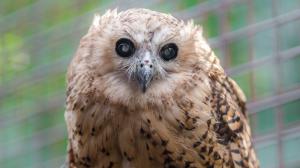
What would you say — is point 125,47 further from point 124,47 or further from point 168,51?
point 168,51

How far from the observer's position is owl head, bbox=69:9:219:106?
3.21 metres

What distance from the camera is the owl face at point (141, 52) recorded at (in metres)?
3.21

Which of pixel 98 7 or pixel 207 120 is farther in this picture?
pixel 98 7

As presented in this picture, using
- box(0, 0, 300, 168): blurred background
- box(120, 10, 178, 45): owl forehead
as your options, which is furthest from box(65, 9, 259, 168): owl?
box(0, 0, 300, 168): blurred background

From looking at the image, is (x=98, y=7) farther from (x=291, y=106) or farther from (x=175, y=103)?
(x=175, y=103)

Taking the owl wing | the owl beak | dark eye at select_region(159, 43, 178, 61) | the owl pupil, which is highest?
the owl pupil

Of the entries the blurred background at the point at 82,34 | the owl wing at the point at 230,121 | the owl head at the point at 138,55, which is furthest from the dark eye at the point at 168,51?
the blurred background at the point at 82,34

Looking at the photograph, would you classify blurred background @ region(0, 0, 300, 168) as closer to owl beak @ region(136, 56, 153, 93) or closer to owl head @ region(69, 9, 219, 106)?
owl head @ region(69, 9, 219, 106)

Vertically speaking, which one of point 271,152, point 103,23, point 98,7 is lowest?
point 271,152

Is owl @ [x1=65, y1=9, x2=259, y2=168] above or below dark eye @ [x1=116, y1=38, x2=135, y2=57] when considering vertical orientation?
below

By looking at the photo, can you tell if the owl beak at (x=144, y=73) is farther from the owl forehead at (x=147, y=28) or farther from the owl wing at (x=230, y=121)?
the owl wing at (x=230, y=121)

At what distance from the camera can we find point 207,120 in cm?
333

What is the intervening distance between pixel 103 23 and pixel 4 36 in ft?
7.08

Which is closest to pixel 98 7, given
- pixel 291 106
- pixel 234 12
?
pixel 234 12
